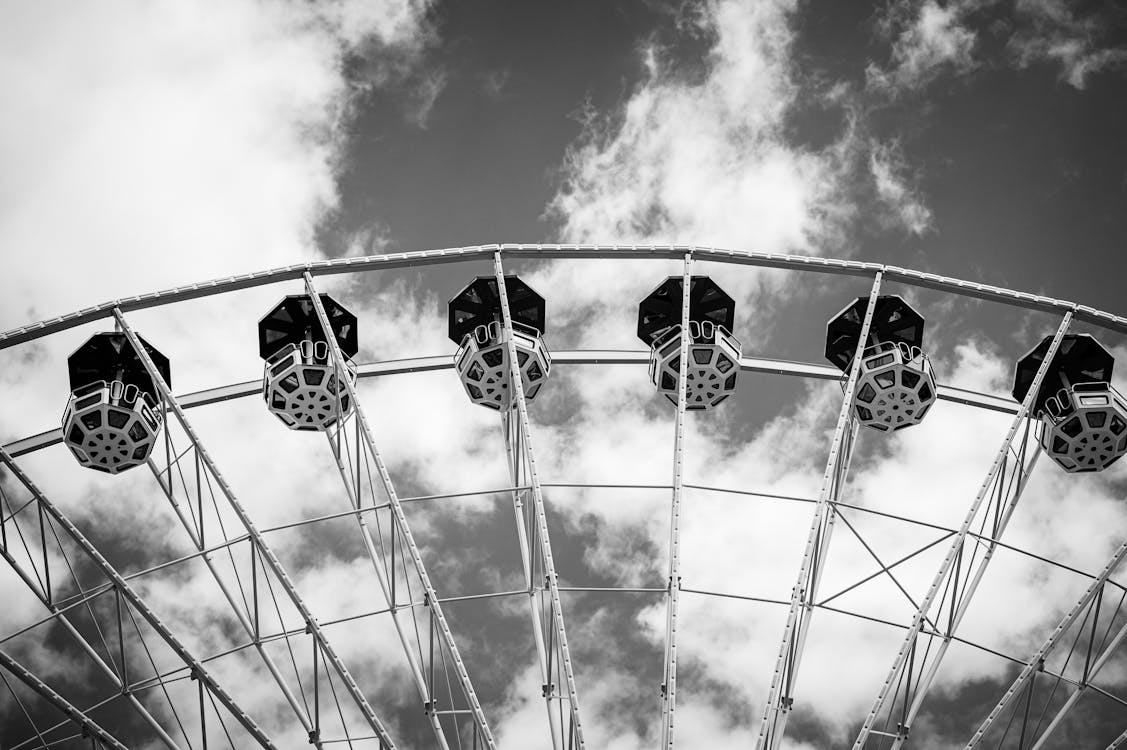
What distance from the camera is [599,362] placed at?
96.0 feet

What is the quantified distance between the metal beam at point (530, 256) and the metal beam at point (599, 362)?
Result: 9.91 feet

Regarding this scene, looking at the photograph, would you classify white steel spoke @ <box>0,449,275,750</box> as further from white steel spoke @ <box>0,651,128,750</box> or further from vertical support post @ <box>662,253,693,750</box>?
vertical support post @ <box>662,253,693,750</box>

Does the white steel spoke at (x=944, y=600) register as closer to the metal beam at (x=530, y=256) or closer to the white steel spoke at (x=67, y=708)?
the metal beam at (x=530, y=256)

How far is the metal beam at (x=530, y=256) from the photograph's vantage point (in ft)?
85.9

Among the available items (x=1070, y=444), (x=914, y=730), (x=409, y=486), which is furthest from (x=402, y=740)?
(x=1070, y=444)

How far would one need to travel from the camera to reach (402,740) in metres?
53.8

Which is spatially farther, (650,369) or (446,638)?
(650,369)

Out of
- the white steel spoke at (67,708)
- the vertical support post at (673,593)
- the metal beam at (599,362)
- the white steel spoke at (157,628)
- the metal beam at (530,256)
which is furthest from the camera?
the metal beam at (599,362)

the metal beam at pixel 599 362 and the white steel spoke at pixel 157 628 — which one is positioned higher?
the metal beam at pixel 599 362

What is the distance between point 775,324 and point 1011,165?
64.7 feet

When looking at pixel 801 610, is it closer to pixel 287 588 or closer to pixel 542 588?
pixel 542 588

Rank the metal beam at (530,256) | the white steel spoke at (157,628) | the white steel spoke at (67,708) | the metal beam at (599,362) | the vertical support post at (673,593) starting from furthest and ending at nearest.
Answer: the metal beam at (599,362) < the metal beam at (530,256) < the white steel spoke at (67,708) < the white steel spoke at (157,628) < the vertical support post at (673,593)

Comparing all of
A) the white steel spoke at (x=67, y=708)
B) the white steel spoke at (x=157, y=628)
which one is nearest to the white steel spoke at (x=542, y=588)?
the white steel spoke at (x=157, y=628)

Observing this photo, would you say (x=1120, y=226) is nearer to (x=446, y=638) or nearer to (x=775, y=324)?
(x=775, y=324)
